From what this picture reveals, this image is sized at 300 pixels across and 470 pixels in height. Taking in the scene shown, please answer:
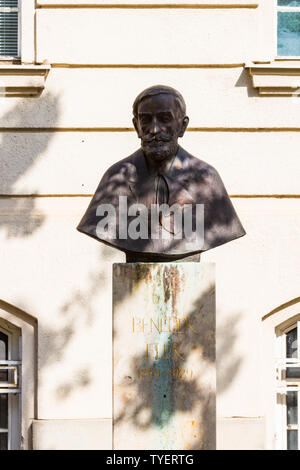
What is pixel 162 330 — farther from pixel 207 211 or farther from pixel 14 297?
pixel 14 297

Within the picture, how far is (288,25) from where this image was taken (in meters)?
8.01

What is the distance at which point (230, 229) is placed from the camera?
5895 mm

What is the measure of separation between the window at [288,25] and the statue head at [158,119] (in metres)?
2.41

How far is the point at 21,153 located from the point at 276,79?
1.98 meters

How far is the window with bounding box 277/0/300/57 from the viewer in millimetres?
7977

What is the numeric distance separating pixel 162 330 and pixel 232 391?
1.97 m

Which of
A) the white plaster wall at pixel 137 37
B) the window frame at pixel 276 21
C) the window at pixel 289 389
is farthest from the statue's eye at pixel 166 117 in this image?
the window at pixel 289 389

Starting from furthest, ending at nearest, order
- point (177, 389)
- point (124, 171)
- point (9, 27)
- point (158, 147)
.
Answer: point (9, 27) → point (124, 171) → point (158, 147) → point (177, 389)

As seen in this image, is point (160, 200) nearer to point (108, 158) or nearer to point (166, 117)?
point (166, 117)

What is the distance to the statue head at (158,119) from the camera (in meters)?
5.76

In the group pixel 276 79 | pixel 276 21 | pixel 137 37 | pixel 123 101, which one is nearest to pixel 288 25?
pixel 276 21

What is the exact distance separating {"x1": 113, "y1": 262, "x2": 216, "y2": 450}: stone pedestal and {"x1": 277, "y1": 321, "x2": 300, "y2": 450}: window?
214 cm

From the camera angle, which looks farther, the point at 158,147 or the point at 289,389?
the point at 289,389

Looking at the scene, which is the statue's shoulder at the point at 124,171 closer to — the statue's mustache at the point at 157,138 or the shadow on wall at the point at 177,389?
the statue's mustache at the point at 157,138
